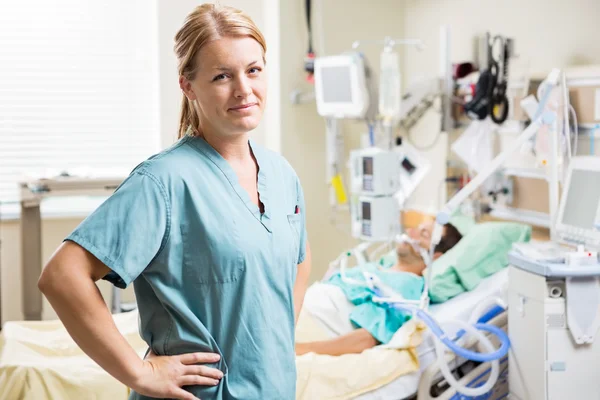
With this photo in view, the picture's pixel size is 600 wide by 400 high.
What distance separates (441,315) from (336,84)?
51.6 inches

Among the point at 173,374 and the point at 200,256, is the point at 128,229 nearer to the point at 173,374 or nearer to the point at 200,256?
the point at 200,256

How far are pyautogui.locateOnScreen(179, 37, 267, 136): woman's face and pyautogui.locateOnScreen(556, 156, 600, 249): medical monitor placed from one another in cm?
147

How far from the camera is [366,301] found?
285 cm

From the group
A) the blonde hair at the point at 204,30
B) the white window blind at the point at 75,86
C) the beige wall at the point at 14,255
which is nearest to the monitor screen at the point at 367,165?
the white window blind at the point at 75,86

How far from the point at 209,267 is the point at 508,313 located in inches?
59.9

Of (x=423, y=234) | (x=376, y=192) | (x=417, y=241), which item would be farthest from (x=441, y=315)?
(x=376, y=192)

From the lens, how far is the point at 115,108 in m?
4.33

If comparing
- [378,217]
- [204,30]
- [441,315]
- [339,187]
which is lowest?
[441,315]

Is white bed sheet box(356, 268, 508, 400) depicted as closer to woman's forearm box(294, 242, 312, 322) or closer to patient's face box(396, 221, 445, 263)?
patient's face box(396, 221, 445, 263)

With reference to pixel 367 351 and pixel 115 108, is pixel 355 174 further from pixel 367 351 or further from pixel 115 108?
pixel 115 108

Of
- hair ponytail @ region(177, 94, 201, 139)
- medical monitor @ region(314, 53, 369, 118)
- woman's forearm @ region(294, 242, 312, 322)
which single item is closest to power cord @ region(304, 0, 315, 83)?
medical monitor @ region(314, 53, 369, 118)

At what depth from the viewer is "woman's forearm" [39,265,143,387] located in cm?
111

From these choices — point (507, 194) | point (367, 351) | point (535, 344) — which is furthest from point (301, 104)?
point (535, 344)

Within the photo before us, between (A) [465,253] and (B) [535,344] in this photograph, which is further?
(A) [465,253]
